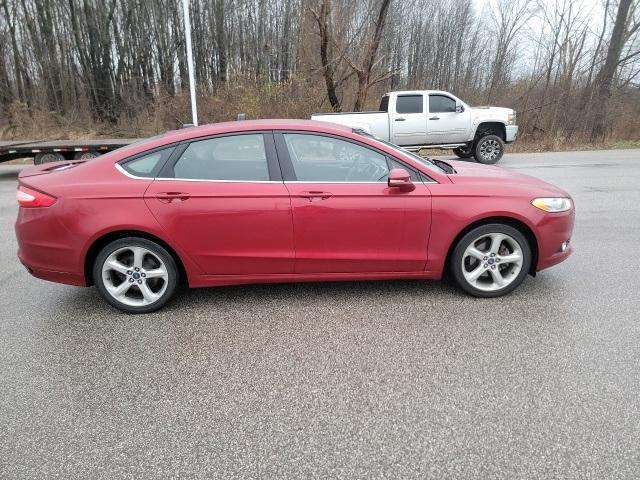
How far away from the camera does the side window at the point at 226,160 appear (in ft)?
12.3

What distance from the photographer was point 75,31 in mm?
22672

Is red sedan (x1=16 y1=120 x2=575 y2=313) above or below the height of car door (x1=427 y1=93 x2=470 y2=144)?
below

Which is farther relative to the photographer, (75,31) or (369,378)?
(75,31)

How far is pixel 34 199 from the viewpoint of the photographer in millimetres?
3682

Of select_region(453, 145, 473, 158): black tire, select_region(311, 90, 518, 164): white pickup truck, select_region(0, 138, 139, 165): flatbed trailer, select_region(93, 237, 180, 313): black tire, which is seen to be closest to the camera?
select_region(93, 237, 180, 313): black tire

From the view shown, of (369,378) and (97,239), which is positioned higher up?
(97,239)

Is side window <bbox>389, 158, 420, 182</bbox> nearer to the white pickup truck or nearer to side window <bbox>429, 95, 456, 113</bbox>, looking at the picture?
the white pickup truck

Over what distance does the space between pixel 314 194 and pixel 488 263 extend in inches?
64.7

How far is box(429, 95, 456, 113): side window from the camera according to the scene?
1330cm

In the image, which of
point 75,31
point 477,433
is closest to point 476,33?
point 75,31

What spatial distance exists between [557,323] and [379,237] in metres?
1.55

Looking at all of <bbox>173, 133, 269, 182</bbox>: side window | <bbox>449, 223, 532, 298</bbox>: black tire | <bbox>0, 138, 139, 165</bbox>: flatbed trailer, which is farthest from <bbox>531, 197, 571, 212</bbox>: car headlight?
<bbox>0, 138, 139, 165</bbox>: flatbed trailer

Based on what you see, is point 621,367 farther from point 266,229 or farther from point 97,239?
point 97,239

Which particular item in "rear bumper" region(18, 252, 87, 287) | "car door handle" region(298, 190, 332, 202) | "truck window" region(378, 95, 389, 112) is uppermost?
"truck window" region(378, 95, 389, 112)
